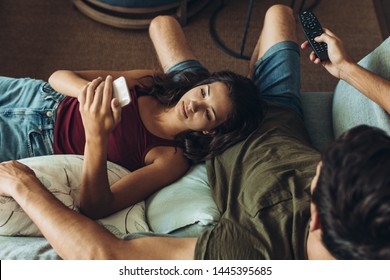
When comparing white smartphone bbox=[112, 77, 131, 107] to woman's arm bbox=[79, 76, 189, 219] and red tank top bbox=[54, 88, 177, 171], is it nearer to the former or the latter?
woman's arm bbox=[79, 76, 189, 219]

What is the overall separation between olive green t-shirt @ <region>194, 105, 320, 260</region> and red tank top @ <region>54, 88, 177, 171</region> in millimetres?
220

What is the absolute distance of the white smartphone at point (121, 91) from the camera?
3.26 ft

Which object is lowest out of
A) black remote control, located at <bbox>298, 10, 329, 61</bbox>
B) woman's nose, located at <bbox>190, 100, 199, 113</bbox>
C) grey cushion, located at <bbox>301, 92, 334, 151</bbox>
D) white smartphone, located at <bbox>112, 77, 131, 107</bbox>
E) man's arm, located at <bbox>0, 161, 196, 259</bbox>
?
man's arm, located at <bbox>0, 161, 196, 259</bbox>

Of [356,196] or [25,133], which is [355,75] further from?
[25,133]

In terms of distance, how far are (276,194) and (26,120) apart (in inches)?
30.9

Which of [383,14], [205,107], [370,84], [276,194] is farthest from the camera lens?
[383,14]

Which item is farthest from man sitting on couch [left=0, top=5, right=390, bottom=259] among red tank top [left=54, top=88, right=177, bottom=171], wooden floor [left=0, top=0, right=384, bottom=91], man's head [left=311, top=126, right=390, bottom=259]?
wooden floor [left=0, top=0, right=384, bottom=91]

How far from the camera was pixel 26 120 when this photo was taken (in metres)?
1.21

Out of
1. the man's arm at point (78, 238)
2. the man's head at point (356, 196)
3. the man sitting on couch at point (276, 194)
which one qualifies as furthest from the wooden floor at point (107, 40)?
the man's head at point (356, 196)

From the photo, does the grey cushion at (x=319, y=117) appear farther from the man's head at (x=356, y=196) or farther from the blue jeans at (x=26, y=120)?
the blue jeans at (x=26, y=120)

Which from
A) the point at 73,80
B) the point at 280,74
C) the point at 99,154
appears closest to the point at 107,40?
the point at 73,80

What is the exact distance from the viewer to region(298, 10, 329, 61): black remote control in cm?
123

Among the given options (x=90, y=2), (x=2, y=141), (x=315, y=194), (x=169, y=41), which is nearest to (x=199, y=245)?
(x=315, y=194)

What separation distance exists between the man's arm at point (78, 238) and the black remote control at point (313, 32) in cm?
73
